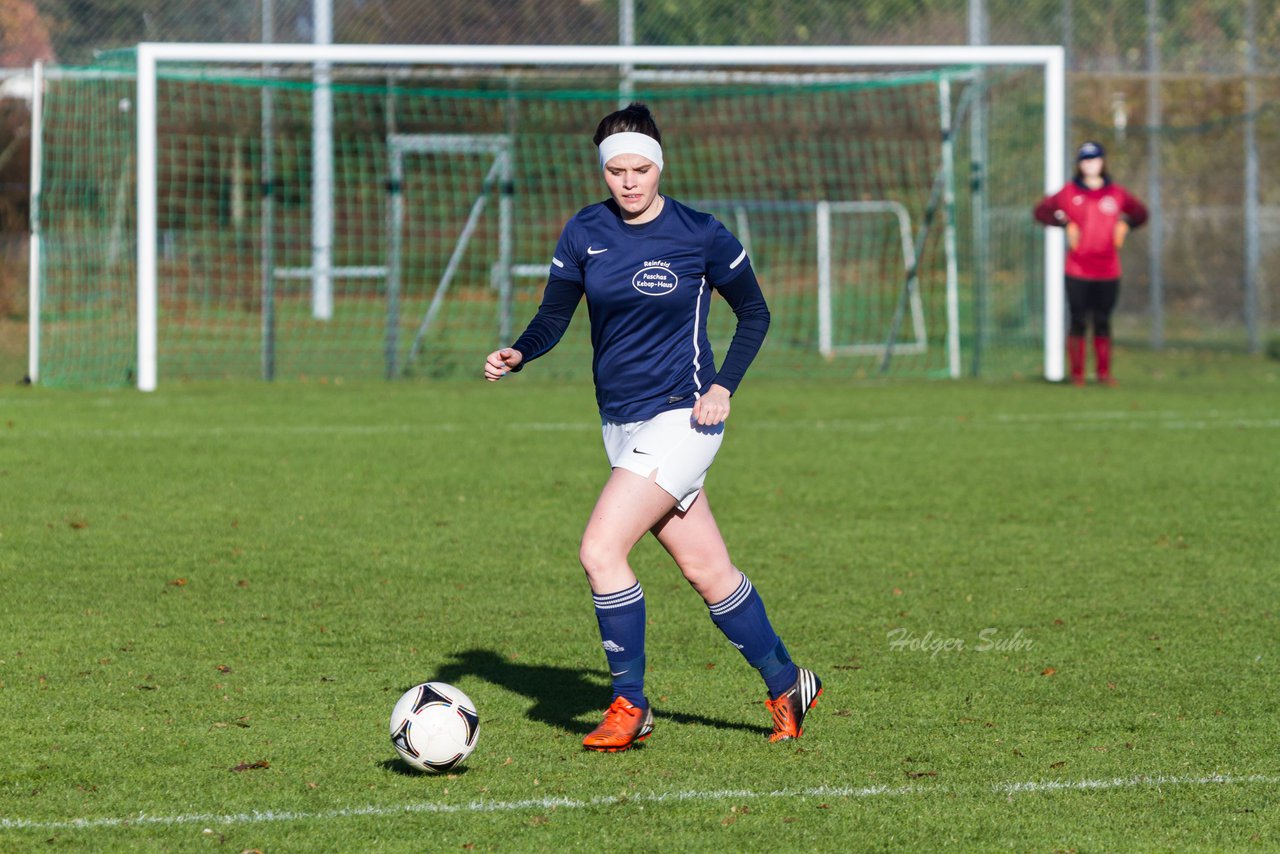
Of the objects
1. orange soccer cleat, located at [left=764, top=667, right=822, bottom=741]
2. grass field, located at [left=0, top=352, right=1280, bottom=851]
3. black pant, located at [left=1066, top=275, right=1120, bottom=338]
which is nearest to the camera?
grass field, located at [left=0, top=352, right=1280, bottom=851]

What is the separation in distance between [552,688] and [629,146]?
1.92m

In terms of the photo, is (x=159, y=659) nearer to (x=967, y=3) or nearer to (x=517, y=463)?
(x=517, y=463)

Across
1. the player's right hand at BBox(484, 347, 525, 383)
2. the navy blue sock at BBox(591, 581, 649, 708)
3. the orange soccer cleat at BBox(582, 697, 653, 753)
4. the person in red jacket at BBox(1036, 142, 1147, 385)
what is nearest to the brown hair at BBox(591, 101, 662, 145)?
the player's right hand at BBox(484, 347, 525, 383)

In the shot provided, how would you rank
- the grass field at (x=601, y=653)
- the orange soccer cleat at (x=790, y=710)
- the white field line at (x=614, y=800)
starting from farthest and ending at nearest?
the orange soccer cleat at (x=790, y=710), the grass field at (x=601, y=653), the white field line at (x=614, y=800)

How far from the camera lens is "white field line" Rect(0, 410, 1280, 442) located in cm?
1238

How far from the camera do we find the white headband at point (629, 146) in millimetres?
4848

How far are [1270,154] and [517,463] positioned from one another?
534 inches

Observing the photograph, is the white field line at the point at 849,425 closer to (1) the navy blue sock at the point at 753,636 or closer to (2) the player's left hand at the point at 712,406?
(1) the navy blue sock at the point at 753,636

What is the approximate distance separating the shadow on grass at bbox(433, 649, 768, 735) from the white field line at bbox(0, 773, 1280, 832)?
2.29 feet

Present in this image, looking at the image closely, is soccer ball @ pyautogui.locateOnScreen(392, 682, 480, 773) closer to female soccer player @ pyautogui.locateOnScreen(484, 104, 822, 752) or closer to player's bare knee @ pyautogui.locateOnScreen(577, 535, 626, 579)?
female soccer player @ pyautogui.locateOnScreen(484, 104, 822, 752)

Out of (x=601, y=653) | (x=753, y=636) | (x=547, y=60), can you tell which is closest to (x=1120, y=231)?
(x=547, y=60)

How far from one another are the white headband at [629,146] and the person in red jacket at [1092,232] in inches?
458

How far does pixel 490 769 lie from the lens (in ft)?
15.6

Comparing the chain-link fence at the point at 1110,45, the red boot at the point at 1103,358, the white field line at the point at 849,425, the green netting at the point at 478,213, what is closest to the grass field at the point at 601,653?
the white field line at the point at 849,425
